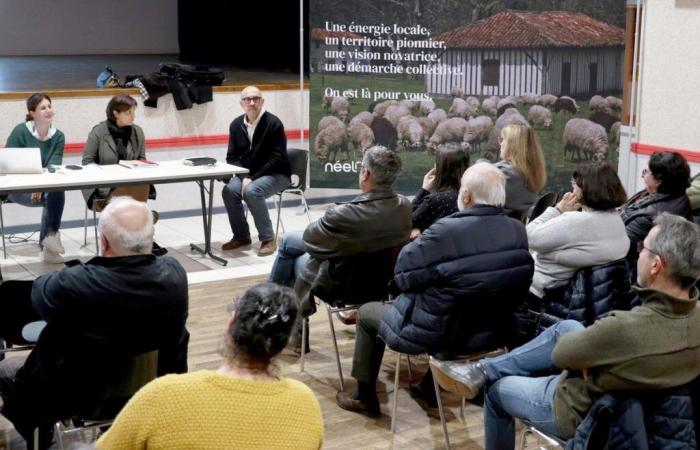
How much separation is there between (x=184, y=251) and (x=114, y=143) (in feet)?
3.09

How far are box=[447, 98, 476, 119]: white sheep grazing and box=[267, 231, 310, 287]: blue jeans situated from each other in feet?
10.1

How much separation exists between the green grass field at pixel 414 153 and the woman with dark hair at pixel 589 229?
12.5 ft

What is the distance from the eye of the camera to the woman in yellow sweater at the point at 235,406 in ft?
6.95

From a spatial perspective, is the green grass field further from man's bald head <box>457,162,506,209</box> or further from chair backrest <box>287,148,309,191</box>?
man's bald head <box>457,162,506,209</box>

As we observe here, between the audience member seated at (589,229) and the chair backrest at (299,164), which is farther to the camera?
the chair backrest at (299,164)

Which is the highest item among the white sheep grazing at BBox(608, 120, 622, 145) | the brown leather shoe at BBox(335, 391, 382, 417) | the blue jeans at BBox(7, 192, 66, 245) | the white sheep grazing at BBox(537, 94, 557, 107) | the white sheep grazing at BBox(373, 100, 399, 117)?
the white sheep grazing at BBox(537, 94, 557, 107)

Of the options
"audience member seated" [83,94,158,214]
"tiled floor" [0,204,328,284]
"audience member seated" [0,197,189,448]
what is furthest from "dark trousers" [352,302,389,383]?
"audience member seated" [83,94,158,214]

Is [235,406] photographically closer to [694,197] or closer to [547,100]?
[694,197]

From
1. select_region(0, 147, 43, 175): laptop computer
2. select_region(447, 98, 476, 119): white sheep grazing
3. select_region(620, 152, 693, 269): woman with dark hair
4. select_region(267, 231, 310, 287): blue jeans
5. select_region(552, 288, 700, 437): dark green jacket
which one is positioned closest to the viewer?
select_region(552, 288, 700, 437): dark green jacket

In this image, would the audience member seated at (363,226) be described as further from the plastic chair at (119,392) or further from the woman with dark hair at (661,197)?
the plastic chair at (119,392)

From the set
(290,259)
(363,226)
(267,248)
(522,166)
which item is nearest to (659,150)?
(522,166)

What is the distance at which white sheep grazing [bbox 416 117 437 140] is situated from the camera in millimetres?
7598

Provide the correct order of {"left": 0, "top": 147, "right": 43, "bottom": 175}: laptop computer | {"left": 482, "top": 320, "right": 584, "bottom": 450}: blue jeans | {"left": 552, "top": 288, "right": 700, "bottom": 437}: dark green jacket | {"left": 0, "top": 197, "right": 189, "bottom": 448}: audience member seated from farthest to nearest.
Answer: {"left": 0, "top": 147, "right": 43, "bottom": 175}: laptop computer
{"left": 482, "top": 320, "right": 584, "bottom": 450}: blue jeans
{"left": 0, "top": 197, "right": 189, "bottom": 448}: audience member seated
{"left": 552, "top": 288, "right": 700, "bottom": 437}: dark green jacket

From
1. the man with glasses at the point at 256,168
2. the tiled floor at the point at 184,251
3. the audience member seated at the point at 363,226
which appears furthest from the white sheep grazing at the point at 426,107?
the audience member seated at the point at 363,226
